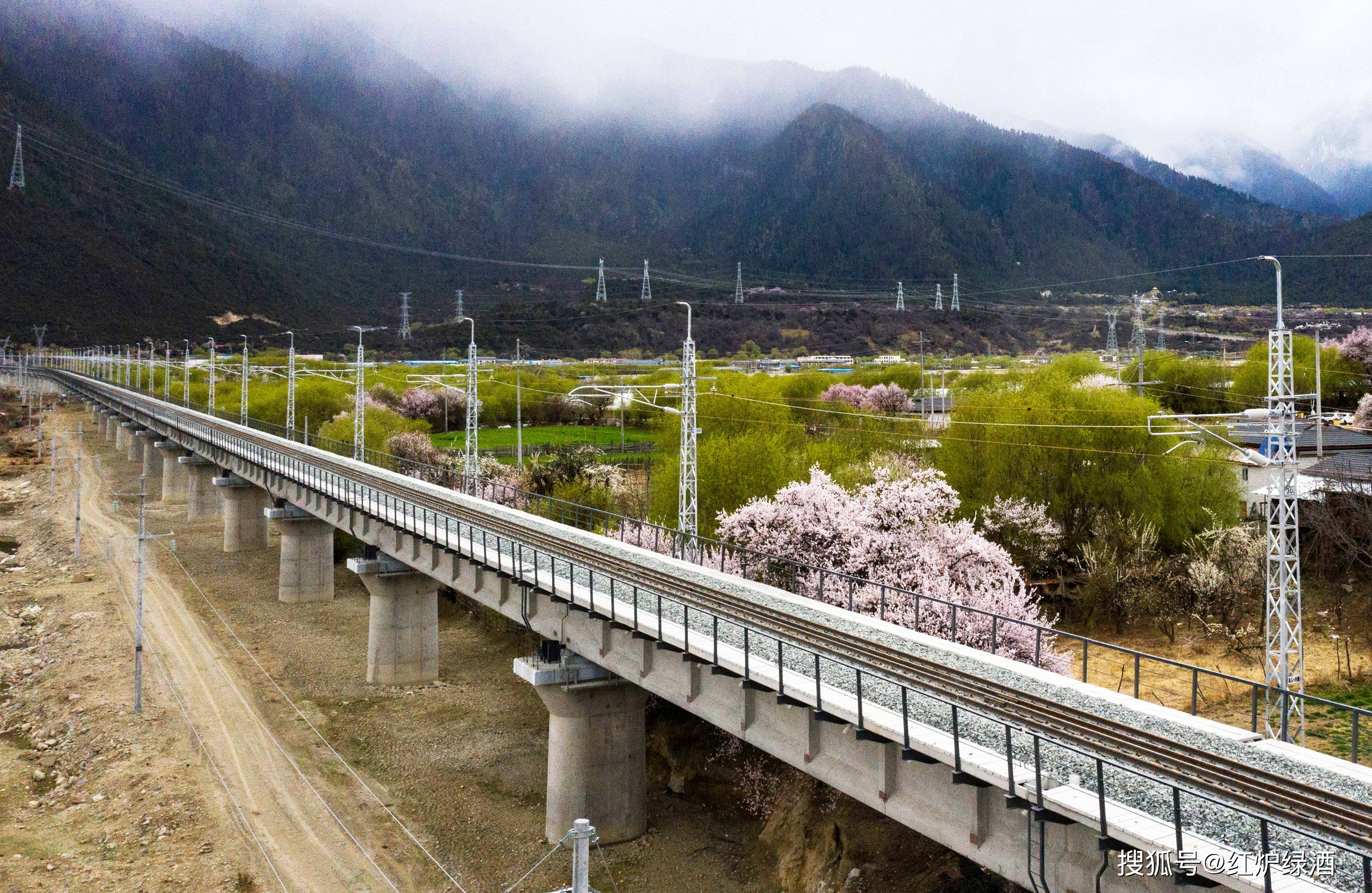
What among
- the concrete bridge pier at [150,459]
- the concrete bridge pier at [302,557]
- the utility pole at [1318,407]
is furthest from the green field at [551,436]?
the utility pole at [1318,407]

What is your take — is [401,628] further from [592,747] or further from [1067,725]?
[1067,725]

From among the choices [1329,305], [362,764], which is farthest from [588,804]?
[1329,305]

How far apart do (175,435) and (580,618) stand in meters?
67.7

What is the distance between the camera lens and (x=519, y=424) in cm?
6288

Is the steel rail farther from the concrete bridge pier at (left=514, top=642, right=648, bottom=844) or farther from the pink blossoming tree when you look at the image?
the pink blossoming tree

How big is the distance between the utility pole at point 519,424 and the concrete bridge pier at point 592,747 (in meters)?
34.5

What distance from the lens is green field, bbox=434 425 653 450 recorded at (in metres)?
94.7

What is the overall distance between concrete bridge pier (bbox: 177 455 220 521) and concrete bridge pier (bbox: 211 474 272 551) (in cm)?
1135

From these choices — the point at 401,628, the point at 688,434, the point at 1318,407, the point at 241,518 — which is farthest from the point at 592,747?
the point at 241,518

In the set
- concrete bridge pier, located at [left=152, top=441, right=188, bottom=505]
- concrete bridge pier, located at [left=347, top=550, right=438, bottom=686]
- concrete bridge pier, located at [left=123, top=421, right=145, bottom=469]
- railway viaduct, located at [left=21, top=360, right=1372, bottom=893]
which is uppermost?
concrete bridge pier, located at [left=123, top=421, right=145, bottom=469]

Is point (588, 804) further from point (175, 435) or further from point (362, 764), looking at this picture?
point (175, 435)

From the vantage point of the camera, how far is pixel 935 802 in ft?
54.8

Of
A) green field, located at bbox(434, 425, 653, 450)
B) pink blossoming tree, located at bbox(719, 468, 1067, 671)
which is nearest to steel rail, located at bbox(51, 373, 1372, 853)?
pink blossoming tree, located at bbox(719, 468, 1067, 671)

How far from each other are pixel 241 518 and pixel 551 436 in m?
34.1
